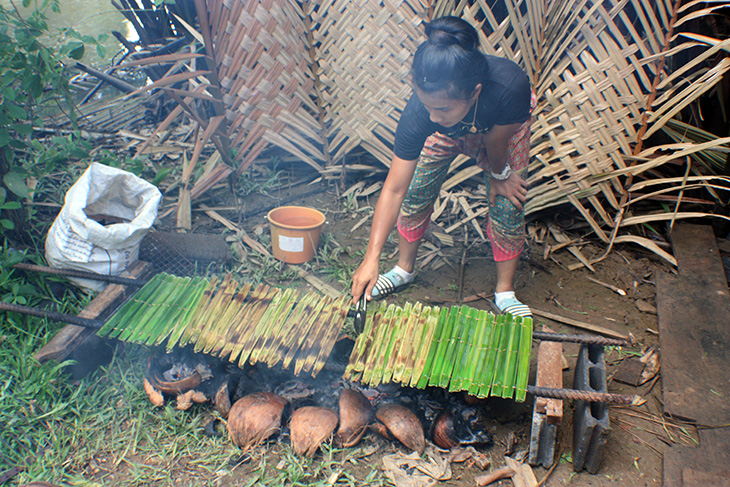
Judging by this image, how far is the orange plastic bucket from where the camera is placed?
3.68 metres

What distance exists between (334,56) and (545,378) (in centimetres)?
345

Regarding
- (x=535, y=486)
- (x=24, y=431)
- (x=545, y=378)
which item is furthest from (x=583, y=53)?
(x=24, y=431)

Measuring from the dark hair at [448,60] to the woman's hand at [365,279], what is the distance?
922 millimetres

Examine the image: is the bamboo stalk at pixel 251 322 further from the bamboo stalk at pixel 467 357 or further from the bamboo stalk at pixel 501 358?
the bamboo stalk at pixel 501 358

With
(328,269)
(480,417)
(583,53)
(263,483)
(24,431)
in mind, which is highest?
(583,53)

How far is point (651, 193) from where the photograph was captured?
11.9ft

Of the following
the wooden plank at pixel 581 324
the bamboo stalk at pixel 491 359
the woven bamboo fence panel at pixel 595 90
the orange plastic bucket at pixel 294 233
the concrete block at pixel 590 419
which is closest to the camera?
the concrete block at pixel 590 419

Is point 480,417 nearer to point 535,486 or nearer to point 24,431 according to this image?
point 535,486

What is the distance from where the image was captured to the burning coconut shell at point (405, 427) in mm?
2275

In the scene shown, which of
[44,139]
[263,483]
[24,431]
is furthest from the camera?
[44,139]

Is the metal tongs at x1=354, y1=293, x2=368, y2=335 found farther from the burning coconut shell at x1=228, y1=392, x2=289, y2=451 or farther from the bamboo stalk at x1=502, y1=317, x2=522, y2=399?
the bamboo stalk at x1=502, y1=317, x2=522, y2=399

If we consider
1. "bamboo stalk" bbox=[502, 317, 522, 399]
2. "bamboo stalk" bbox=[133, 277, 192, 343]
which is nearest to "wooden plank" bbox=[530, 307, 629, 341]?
"bamboo stalk" bbox=[502, 317, 522, 399]

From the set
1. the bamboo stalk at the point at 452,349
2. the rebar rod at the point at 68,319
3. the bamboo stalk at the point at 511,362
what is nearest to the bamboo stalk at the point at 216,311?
the rebar rod at the point at 68,319

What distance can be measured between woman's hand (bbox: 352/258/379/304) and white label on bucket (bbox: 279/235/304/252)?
56.8 inches
